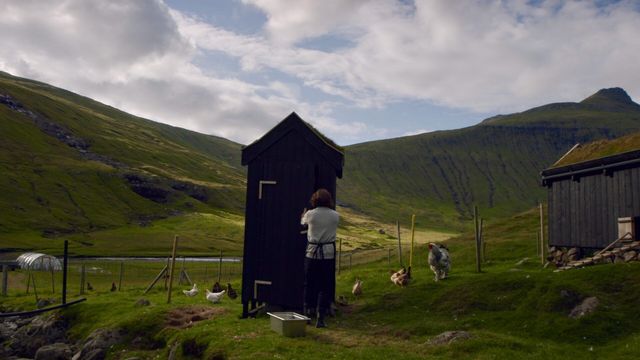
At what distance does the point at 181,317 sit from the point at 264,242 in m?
4.80

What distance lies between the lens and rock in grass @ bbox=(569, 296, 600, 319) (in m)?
17.7

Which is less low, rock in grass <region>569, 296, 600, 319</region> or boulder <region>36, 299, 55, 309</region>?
rock in grass <region>569, 296, 600, 319</region>

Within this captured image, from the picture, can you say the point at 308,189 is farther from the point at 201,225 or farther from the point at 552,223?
the point at 201,225

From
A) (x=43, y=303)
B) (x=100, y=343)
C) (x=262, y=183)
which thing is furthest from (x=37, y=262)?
(x=262, y=183)

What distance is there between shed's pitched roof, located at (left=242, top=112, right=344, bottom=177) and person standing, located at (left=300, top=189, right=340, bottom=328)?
3.55 m

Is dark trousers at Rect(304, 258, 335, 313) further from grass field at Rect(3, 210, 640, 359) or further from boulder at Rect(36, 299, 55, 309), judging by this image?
boulder at Rect(36, 299, 55, 309)

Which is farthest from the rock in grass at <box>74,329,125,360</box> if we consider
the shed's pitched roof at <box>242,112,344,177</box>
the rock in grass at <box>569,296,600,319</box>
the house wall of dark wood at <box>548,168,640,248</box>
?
the house wall of dark wood at <box>548,168,640,248</box>

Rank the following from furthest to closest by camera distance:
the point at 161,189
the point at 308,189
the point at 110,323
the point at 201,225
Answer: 1. the point at 161,189
2. the point at 201,225
3. the point at 110,323
4. the point at 308,189

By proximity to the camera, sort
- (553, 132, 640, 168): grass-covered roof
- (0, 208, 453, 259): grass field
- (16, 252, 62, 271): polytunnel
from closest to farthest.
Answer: (553, 132, 640, 168): grass-covered roof < (16, 252, 62, 271): polytunnel < (0, 208, 453, 259): grass field

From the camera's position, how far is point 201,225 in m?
153

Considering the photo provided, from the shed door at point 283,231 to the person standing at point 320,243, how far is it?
108 inches

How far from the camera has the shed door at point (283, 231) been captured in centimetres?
2091

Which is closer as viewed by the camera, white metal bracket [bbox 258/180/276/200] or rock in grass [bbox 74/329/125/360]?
rock in grass [bbox 74/329/125/360]

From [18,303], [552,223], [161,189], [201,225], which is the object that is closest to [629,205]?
[552,223]
